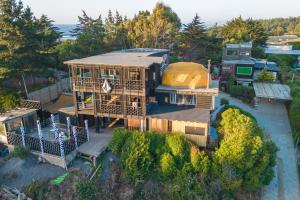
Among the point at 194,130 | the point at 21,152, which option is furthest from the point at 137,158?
the point at 21,152

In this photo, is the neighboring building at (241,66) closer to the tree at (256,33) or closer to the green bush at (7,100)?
the tree at (256,33)

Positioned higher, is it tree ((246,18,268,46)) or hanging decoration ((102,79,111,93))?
tree ((246,18,268,46))

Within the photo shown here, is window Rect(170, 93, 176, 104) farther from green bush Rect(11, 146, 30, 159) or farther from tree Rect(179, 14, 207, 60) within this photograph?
tree Rect(179, 14, 207, 60)

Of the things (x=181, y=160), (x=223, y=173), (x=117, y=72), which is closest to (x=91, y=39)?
(x=117, y=72)

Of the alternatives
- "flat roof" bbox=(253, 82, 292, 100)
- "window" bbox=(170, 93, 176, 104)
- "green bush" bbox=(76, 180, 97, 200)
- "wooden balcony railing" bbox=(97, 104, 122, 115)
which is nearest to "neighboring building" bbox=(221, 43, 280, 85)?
"flat roof" bbox=(253, 82, 292, 100)

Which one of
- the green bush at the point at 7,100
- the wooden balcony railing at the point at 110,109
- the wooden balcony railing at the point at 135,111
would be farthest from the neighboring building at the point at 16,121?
the wooden balcony railing at the point at 135,111

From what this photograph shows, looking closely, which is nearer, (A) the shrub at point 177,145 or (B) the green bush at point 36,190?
(B) the green bush at point 36,190
